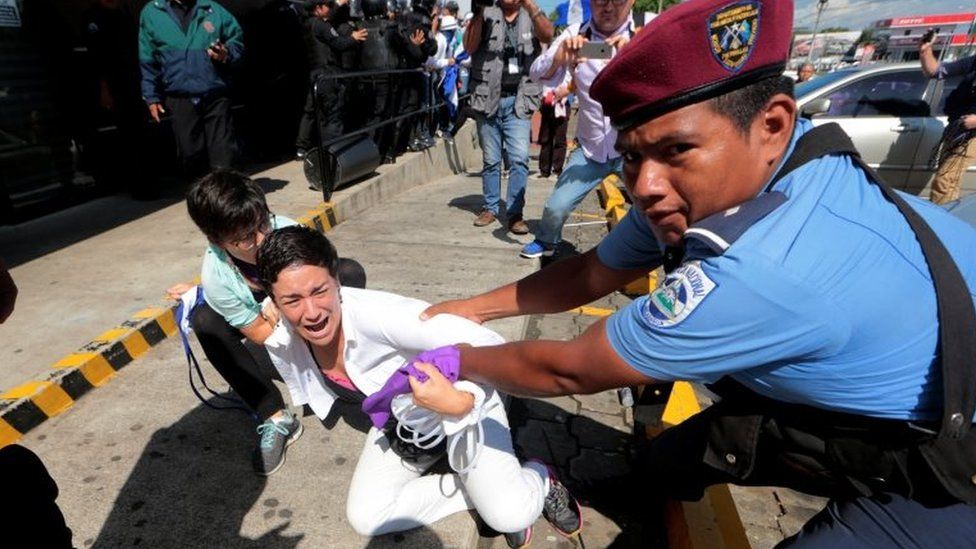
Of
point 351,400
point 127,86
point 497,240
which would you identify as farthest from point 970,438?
point 127,86

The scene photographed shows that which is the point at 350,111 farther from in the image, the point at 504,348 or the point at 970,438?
the point at 970,438

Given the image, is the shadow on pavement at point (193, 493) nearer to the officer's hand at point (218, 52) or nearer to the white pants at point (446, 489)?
the white pants at point (446, 489)

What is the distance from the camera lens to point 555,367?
1145 mm

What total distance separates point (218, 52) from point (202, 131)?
2.20ft

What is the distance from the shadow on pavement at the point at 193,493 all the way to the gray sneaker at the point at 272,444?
0.05 meters

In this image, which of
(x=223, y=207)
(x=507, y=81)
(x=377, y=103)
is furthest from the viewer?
(x=377, y=103)

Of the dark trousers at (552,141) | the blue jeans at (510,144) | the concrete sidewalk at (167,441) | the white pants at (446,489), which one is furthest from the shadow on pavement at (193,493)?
the dark trousers at (552,141)

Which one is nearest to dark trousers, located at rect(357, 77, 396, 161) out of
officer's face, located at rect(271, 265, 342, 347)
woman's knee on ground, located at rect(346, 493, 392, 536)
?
officer's face, located at rect(271, 265, 342, 347)

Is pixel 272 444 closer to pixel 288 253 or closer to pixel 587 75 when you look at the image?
pixel 288 253

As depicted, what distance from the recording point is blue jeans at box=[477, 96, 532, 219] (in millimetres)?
4387

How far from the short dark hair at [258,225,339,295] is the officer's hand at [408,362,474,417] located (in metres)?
0.62

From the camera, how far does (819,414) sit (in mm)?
1163

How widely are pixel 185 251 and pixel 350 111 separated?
3.07 meters

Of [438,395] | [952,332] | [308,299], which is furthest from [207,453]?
[952,332]
